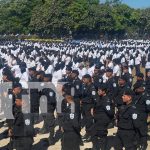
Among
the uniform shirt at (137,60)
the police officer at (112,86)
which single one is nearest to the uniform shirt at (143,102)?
the police officer at (112,86)

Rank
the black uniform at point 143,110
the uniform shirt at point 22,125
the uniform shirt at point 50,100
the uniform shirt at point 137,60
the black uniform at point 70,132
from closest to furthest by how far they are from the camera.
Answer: the uniform shirt at point 22,125, the black uniform at point 70,132, the black uniform at point 143,110, the uniform shirt at point 50,100, the uniform shirt at point 137,60

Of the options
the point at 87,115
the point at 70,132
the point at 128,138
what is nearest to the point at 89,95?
the point at 87,115

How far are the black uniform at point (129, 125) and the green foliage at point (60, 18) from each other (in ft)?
175

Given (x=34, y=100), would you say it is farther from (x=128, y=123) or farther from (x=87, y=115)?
(x=128, y=123)

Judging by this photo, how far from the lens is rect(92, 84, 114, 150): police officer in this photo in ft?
32.1

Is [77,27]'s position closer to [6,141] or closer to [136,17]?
[136,17]

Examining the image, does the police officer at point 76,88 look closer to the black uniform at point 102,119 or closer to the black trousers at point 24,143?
the black uniform at point 102,119

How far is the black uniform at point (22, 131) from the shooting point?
8766 mm

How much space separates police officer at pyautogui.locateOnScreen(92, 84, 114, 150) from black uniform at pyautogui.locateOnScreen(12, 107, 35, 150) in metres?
1.56

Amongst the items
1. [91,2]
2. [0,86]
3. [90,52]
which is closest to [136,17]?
[91,2]

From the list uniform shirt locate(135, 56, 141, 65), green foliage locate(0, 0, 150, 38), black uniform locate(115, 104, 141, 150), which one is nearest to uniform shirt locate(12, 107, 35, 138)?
black uniform locate(115, 104, 141, 150)

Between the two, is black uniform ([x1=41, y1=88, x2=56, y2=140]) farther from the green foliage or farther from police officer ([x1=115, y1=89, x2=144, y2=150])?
the green foliage

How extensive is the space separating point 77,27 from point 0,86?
165 feet

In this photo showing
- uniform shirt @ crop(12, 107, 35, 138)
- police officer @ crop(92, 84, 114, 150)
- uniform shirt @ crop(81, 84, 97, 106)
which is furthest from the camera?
uniform shirt @ crop(81, 84, 97, 106)
